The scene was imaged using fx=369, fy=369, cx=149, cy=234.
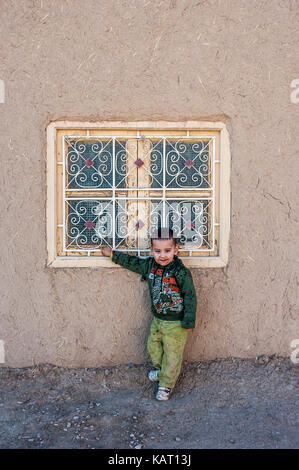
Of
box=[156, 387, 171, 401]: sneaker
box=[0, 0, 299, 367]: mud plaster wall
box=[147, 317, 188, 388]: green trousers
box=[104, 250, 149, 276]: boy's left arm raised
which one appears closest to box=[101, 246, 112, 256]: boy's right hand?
box=[104, 250, 149, 276]: boy's left arm raised

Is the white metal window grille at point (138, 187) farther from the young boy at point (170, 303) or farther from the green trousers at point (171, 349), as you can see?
the green trousers at point (171, 349)

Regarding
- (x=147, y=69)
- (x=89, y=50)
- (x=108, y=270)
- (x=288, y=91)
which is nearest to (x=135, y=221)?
(x=108, y=270)

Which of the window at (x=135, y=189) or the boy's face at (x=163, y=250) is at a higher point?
the window at (x=135, y=189)

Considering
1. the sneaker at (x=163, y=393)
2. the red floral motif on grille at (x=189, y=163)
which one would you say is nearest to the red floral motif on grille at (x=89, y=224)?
the red floral motif on grille at (x=189, y=163)

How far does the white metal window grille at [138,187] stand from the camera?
301 centimetres

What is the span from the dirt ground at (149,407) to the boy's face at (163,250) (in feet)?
3.13

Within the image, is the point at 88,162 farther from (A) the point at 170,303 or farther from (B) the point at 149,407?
(B) the point at 149,407

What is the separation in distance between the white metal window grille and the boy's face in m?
0.33

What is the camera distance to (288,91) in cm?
291

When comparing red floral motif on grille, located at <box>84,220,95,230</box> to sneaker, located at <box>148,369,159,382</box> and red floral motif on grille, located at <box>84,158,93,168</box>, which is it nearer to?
red floral motif on grille, located at <box>84,158,93,168</box>

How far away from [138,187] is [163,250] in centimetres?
63

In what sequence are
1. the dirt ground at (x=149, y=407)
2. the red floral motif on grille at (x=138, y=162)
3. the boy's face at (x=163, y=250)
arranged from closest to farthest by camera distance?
the dirt ground at (x=149, y=407) → the boy's face at (x=163, y=250) → the red floral motif on grille at (x=138, y=162)

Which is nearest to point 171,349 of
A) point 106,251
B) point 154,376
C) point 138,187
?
point 154,376

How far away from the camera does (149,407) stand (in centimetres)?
264
